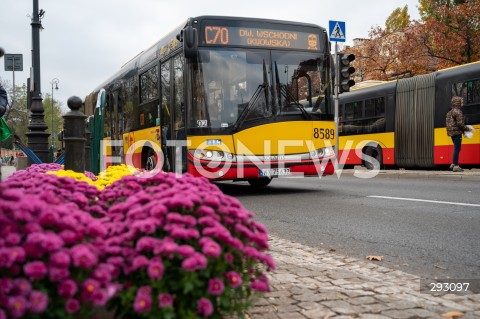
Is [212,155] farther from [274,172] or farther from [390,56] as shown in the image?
[390,56]

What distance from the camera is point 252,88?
370 inches

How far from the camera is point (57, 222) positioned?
186cm

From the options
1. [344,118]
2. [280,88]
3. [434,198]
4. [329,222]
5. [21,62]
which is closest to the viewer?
[329,222]

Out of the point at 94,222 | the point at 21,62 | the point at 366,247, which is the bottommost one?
the point at 366,247

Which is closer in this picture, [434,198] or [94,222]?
[94,222]

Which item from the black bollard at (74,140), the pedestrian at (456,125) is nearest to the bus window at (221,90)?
the black bollard at (74,140)

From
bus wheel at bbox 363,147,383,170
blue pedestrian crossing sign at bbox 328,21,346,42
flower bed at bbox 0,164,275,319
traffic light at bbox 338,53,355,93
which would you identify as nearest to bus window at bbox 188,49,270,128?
traffic light at bbox 338,53,355,93

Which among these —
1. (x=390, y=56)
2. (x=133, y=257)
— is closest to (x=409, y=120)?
(x=133, y=257)

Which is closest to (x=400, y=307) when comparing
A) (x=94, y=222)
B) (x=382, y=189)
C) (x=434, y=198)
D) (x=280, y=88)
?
(x=94, y=222)

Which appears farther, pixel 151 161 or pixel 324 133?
pixel 151 161

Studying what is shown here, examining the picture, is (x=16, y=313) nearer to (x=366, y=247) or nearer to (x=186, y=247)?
(x=186, y=247)

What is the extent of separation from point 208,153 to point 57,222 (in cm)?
735

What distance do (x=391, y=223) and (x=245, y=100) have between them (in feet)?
13.6

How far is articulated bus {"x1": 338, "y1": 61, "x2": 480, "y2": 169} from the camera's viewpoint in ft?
48.7
